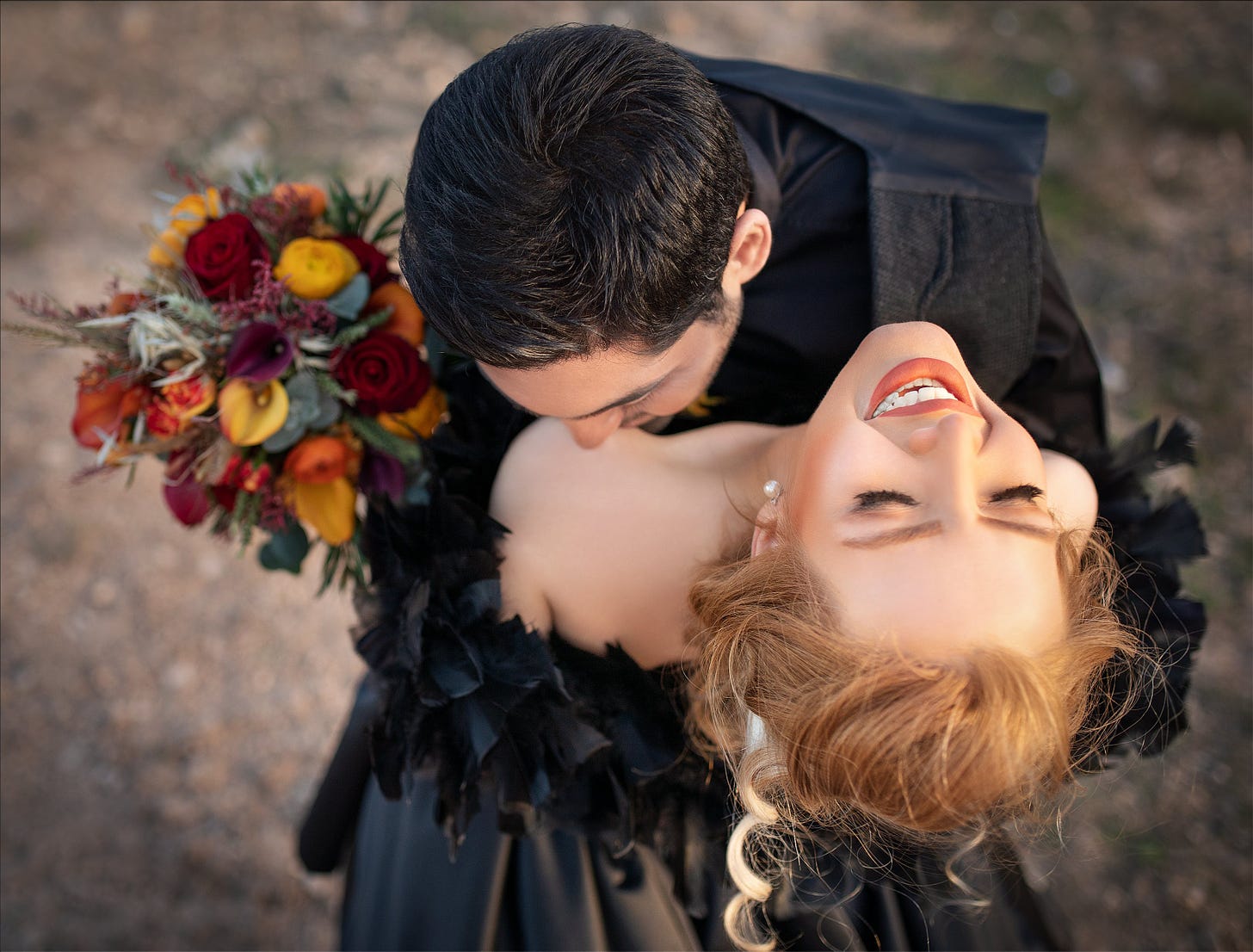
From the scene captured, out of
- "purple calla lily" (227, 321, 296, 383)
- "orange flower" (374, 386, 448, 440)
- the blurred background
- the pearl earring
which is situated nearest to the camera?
the pearl earring

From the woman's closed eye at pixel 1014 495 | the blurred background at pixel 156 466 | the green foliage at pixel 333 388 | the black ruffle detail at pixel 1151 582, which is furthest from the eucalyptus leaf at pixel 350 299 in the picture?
the black ruffle detail at pixel 1151 582

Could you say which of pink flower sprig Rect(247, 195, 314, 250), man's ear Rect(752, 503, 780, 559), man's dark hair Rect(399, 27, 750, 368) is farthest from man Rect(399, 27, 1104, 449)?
pink flower sprig Rect(247, 195, 314, 250)

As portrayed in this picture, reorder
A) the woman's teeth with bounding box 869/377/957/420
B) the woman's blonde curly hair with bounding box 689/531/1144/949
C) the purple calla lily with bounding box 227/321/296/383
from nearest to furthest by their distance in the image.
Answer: the woman's blonde curly hair with bounding box 689/531/1144/949
the woman's teeth with bounding box 869/377/957/420
the purple calla lily with bounding box 227/321/296/383

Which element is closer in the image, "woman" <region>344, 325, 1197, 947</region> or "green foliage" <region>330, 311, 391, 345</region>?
"woman" <region>344, 325, 1197, 947</region>

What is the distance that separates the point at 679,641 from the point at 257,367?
904mm

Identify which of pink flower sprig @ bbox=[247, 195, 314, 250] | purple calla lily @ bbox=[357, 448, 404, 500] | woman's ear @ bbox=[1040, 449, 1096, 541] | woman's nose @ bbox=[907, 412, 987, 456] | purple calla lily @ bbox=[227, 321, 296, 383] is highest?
pink flower sprig @ bbox=[247, 195, 314, 250]

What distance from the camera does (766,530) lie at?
1.40 m

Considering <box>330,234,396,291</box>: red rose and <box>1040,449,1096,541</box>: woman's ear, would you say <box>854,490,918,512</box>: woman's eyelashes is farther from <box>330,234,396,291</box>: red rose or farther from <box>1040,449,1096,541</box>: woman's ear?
<box>330,234,396,291</box>: red rose

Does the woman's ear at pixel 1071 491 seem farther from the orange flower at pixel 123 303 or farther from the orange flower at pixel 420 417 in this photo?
the orange flower at pixel 123 303

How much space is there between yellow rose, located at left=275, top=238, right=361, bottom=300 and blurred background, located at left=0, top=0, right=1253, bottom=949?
62 cm

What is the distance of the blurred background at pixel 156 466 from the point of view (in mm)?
2537

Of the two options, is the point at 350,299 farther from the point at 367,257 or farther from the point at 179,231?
the point at 179,231

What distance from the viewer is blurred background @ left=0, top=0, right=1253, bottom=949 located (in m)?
2.54

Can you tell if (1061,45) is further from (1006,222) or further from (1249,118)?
(1006,222)
